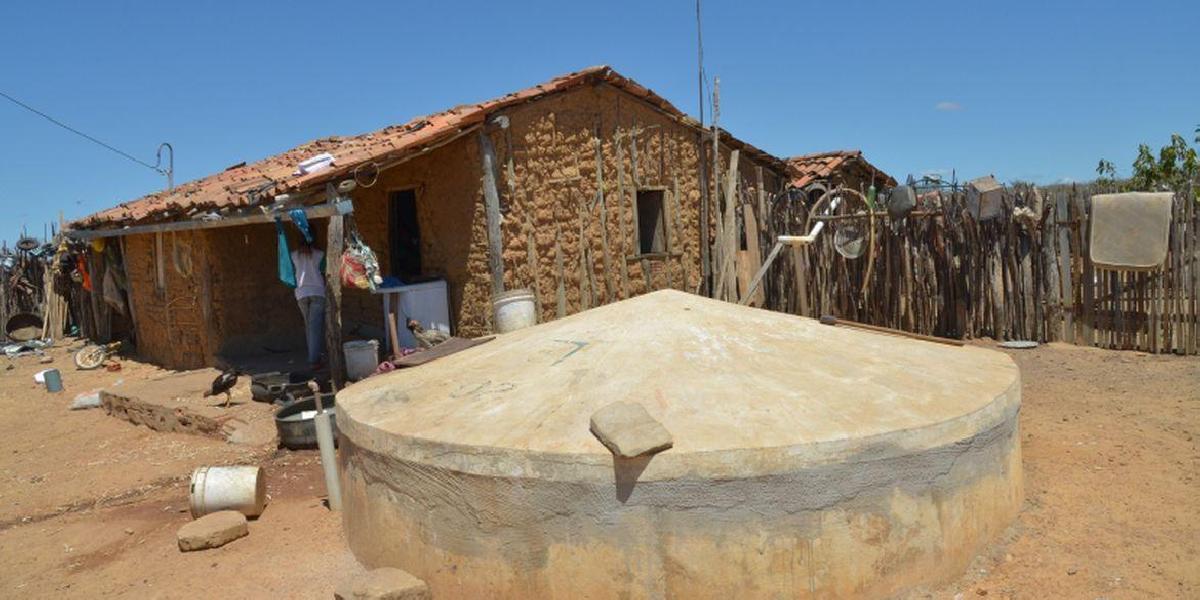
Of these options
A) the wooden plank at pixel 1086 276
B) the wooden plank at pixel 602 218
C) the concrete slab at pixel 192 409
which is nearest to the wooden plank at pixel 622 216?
the wooden plank at pixel 602 218

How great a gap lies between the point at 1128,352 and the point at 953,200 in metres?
2.29

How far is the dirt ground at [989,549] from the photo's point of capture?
3.79 meters

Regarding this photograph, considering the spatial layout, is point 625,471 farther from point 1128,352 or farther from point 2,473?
point 1128,352

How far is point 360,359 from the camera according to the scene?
25.2 feet

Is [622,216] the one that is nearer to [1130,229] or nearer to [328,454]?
[1130,229]

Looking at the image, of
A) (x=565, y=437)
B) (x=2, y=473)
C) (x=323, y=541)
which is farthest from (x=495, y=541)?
(x=2, y=473)

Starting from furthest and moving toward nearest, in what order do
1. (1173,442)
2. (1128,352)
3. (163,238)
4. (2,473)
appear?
(163,238) < (1128,352) < (2,473) < (1173,442)

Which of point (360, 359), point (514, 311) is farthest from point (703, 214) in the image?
point (360, 359)

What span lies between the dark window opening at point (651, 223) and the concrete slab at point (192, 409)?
15.9ft

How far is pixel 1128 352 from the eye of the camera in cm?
805

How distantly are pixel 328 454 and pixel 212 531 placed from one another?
2.49 feet

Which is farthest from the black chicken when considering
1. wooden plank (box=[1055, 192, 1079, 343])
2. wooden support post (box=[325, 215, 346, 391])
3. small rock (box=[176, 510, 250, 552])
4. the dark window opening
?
wooden plank (box=[1055, 192, 1079, 343])

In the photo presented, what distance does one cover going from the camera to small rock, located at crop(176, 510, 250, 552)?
4.68m

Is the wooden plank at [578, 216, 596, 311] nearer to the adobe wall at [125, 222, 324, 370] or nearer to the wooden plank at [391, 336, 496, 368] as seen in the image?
the wooden plank at [391, 336, 496, 368]
